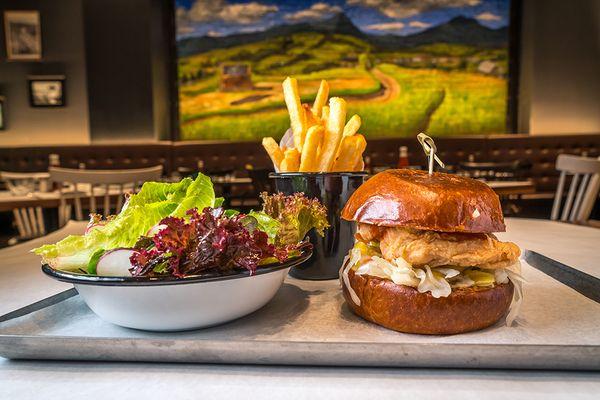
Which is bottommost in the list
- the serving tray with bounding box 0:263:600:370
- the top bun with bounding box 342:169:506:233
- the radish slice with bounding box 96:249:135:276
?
the serving tray with bounding box 0:263:600:370

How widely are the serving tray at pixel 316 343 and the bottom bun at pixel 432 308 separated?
0.01 m

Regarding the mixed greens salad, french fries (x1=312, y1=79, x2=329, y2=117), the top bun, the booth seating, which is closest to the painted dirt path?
the booth seating

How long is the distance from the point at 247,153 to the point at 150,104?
1536 mm

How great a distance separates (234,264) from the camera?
699mm

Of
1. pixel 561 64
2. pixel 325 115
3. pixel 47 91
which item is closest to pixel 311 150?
pixel 325 115

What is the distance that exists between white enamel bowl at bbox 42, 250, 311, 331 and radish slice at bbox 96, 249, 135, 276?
0.02 meters

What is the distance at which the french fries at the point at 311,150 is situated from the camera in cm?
101

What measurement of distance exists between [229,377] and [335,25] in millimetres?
7360

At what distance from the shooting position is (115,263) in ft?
2.26

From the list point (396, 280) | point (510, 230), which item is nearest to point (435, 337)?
point (396, 280)

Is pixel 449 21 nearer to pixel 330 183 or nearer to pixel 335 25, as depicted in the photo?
pixel 335 25

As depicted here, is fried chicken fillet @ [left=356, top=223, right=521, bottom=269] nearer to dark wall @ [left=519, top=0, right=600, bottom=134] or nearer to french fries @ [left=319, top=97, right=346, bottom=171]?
french fries @ [left=319, top=97, right=346, bottom=171]

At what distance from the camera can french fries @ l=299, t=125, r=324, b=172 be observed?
39.9 inches

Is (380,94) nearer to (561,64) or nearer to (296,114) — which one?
(561,64)
